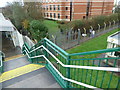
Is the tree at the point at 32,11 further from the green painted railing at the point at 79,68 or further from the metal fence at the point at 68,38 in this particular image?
the green painted railing at the point at 79,68

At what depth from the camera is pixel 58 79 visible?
8.36 feet

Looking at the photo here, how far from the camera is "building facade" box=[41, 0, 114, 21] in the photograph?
20.5 meters

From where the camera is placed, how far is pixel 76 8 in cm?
2042

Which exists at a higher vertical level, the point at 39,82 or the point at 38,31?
the point at 38,31

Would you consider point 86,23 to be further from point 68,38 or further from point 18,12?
point 18,12

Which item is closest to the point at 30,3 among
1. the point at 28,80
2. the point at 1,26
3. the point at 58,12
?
the point at 1,26

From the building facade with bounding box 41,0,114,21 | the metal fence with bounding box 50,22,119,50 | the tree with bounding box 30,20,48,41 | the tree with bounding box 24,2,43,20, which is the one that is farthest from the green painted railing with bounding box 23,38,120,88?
the building facade with bounding box 41,0,114,21

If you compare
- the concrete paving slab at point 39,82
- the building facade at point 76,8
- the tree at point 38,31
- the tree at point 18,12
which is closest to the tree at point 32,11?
the tree at point 18,12

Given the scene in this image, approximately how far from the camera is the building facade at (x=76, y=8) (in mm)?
20484

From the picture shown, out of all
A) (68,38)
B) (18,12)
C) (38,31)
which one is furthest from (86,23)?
(18,12)

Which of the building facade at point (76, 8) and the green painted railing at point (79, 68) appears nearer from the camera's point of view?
the green painted railing at point (79, 68)

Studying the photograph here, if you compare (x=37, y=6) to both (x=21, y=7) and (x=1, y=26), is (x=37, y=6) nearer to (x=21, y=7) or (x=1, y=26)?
(x=21, y=7)

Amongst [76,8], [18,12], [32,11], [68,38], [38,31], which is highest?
[76,8]

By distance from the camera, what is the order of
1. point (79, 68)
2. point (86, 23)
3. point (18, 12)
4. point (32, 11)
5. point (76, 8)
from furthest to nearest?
point (76, 8) < point (32, 11) < point (18, 12) < point (86, 23) < point (79, 68)
